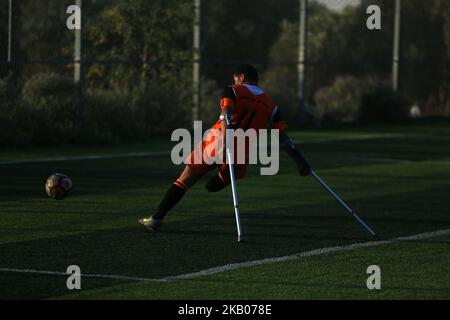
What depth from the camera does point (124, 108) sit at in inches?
886

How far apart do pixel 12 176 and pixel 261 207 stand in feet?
15.1

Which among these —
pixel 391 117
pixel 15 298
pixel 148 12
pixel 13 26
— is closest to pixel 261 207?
pixel 15 298

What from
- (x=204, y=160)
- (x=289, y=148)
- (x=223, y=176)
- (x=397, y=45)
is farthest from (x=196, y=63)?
(x=204, y=160)

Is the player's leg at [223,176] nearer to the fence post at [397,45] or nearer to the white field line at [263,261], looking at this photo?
the white field line at [263,261]

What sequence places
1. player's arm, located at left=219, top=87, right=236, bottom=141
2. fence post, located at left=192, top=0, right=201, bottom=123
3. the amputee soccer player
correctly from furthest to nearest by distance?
fence post, located at left=192, top=0, right=201, bottom=123 → the amputee soccer player → player's arm, located at left=219, top=87, right=236, bottom=141

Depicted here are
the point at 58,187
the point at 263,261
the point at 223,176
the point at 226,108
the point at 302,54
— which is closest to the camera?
the point at 263,261

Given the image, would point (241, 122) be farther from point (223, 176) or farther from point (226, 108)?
point (223, 176)

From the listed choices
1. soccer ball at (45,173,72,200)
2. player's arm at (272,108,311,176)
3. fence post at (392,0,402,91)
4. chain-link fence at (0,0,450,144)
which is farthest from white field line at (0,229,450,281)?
fence post at (392,0,402,91)

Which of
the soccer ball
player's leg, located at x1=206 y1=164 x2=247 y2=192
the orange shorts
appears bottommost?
the soccer ball

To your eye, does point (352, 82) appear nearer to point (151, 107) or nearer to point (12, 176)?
point (151, 107)

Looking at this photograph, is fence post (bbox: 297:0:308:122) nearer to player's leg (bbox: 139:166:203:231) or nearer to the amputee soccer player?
the amputee soccer player

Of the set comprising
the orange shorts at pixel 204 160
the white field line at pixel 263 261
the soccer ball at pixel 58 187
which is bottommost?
the white field line at pixel 263 261

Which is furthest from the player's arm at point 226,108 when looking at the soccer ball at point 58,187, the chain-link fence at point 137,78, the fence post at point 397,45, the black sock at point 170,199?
the fence post at point 397,45

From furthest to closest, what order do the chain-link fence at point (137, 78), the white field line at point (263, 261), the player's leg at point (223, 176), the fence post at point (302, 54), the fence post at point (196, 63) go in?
the fence post at point (302, 54) < the fence post at point (196, 63) < the chain-link fence at point (137, 78) < the player's leg at point (223, 176) < the white field line at point (263, 261)
